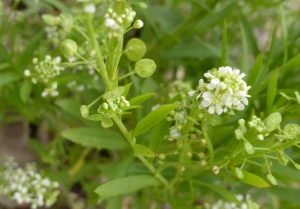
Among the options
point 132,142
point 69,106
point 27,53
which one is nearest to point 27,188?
point 69,106

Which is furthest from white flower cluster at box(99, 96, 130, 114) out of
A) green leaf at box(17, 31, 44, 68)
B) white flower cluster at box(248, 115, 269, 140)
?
green leaf at box(17, 31, 44, 68)

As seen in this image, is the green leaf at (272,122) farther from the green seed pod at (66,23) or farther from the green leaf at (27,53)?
the green leaf at (27,53)

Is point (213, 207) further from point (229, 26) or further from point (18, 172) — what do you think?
point (229, 26)

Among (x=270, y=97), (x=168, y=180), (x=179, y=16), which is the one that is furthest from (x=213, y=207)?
(x=179, y=16)

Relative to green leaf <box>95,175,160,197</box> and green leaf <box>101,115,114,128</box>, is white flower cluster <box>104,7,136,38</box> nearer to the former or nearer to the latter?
green leaf <box>101,115,114,128</box>

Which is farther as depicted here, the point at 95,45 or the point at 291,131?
the point at 291,131

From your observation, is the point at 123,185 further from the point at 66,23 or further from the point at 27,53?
the point at 27,53

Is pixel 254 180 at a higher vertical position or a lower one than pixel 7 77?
lower
